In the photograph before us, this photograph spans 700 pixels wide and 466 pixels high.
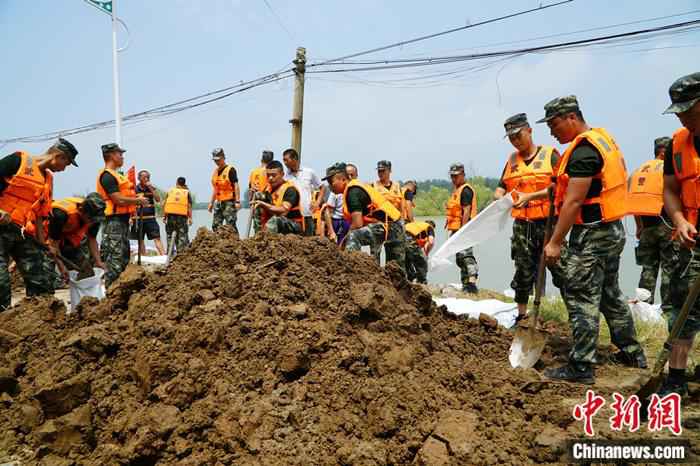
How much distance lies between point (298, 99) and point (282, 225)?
19.6 feet

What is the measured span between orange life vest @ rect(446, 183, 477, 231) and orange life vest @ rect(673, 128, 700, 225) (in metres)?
5.37

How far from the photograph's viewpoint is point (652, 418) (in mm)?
2730

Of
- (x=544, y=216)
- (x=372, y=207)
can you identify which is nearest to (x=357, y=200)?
(x=372, y=207)

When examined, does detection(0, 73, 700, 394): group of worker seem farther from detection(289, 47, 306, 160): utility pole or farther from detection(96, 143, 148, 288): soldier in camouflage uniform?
detection(289, 47, 306, 160): utility pole

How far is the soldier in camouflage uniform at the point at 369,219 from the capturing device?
6.30m

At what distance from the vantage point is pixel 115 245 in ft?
21.6

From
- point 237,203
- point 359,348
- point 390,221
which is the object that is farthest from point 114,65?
point 359,348

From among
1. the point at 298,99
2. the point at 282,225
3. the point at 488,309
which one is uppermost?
the point at 298,99

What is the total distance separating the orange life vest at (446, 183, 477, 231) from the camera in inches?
338

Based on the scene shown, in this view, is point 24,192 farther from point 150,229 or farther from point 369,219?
point 150,229

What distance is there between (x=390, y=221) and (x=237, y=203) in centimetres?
506

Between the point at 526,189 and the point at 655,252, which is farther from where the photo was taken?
the point at 655,252

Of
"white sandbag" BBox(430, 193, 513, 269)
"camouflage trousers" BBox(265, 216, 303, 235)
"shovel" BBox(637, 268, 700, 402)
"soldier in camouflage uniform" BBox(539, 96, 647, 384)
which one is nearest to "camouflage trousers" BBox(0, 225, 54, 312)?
"camouflage trousers" BBox(265, 216, 303, 235)

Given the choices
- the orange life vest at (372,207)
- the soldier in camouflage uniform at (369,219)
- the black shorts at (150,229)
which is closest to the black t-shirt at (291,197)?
the soldier in camouflage uniform at (369,219)
